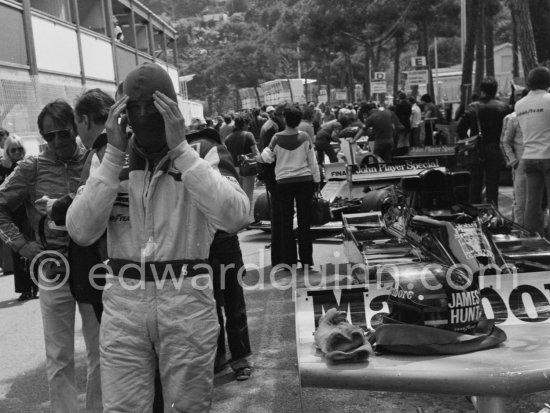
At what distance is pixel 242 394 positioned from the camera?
5434 millimetres

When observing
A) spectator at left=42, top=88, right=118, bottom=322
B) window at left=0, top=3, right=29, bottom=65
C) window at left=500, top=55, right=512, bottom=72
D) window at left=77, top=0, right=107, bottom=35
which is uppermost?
window at left=500, top=55, right=512, bottom=72

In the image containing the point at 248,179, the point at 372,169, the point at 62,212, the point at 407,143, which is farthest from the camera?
the point at 407,143

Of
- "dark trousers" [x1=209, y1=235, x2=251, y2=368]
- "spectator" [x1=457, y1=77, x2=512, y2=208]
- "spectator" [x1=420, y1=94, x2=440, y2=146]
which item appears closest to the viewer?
"dark trousers" [x1=209, y1=235, x2=251, y2=368]

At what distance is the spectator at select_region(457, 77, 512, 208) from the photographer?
11.5 metres

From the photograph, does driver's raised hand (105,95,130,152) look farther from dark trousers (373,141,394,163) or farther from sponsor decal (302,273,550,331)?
dark trousers (373,141,394,163)

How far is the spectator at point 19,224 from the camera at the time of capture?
7902 millimetres

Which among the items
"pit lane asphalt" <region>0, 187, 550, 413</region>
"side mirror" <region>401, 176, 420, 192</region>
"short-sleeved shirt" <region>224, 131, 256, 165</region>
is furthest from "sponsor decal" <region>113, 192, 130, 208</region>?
"short-sleeved shirt" <region>224, 131, 256, 165</region>

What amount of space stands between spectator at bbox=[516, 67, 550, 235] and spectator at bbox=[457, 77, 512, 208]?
102 inches

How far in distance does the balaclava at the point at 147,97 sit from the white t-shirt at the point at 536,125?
20.6 ft

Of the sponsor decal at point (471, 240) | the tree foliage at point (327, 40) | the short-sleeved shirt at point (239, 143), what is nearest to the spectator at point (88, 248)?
the sponsor decal at point (471, 240)

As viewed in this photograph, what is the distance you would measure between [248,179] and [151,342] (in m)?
11.0

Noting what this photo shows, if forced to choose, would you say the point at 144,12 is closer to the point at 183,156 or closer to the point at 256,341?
the point at 256,341

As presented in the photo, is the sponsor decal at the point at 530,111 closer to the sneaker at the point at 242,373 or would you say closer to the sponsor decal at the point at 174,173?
the sneaker at the point at 242,373

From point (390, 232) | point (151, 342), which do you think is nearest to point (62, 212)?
point (151, 342)
